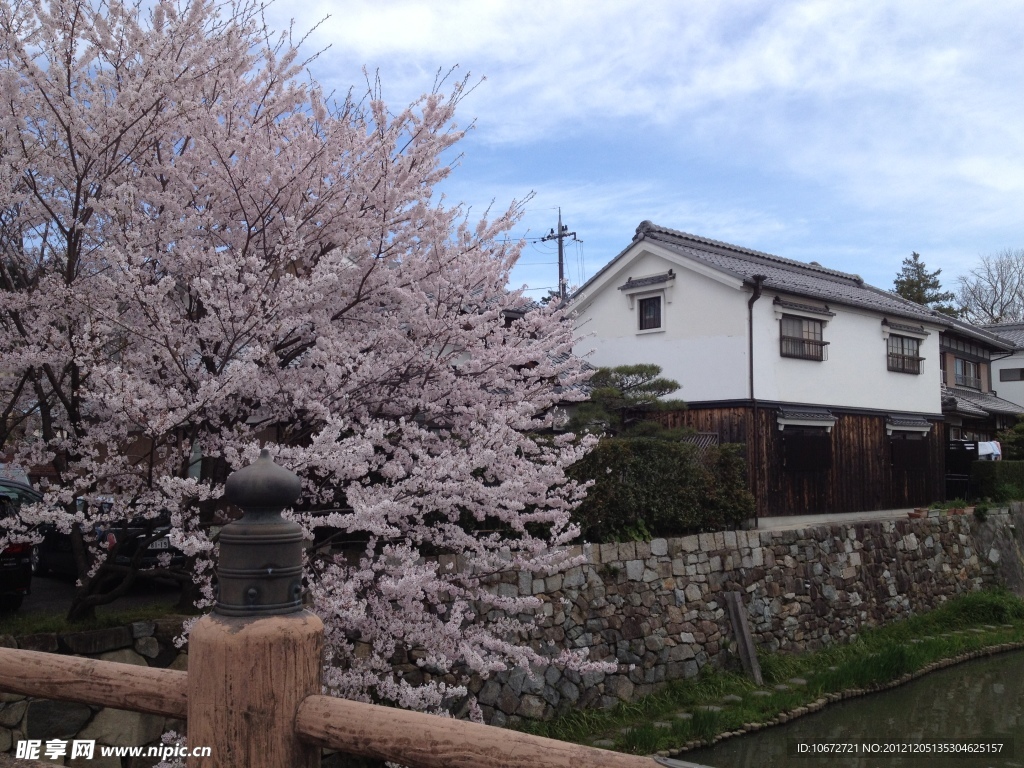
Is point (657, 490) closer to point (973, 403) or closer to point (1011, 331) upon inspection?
point (973, 403)

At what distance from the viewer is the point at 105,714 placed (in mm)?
5961

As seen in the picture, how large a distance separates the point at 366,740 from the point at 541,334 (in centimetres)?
563

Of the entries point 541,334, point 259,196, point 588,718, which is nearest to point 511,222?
point 541,334

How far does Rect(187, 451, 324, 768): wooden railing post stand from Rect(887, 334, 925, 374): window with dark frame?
21.9 m

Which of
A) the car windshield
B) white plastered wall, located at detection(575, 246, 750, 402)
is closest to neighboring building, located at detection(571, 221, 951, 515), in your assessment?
white plastered wall, located at detection(575, 246, 750, 402)

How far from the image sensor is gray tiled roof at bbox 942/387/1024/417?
81.6ft

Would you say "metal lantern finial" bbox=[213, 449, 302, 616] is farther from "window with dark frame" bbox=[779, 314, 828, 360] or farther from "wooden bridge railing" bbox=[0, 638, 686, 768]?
"window with dark frame" bbox=[779, 314, 828, 360]

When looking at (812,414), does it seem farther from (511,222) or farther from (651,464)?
(511,222)

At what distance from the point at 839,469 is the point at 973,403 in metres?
10.8

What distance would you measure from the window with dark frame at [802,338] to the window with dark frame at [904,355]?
3.56m

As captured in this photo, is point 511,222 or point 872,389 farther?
point 872,389

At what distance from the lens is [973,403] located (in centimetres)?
2689

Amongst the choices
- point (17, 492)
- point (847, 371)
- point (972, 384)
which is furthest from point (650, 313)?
point (972, 384)

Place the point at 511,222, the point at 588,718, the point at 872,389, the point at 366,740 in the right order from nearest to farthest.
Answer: the point at 366,740 → the point at 511,222 → the point at 588,718 → the point at 872,389
